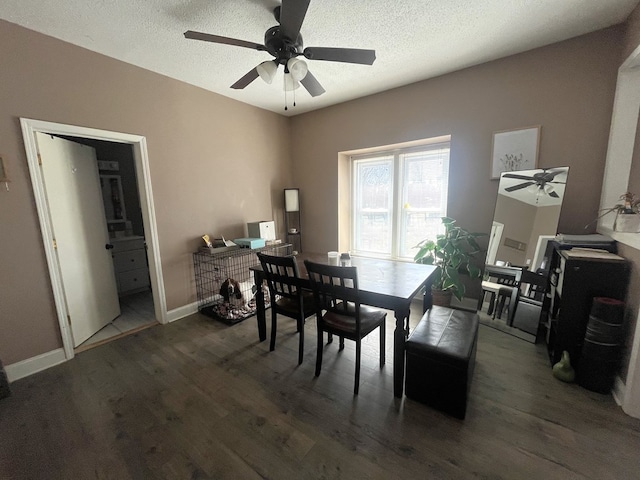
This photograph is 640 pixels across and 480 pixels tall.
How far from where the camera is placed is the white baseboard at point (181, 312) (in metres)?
2.96

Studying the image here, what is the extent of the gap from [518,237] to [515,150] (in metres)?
0.89

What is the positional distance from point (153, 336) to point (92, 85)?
246 centimetres

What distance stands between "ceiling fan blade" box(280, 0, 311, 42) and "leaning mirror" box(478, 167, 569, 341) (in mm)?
2407

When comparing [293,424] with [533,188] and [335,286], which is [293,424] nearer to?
[335,286]

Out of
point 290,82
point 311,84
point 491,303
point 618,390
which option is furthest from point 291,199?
point 618,390

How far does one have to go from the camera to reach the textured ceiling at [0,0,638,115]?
1793mm

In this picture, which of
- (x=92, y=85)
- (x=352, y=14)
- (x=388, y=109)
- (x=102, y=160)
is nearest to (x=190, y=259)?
(x=92, y=85)

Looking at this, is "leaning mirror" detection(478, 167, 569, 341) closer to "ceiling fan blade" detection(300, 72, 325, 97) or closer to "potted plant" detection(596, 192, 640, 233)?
"potted plant" detection(596, 192, 640, 233)

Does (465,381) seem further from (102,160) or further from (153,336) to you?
(102,160)

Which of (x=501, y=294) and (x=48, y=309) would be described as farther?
(x=501, y=294)

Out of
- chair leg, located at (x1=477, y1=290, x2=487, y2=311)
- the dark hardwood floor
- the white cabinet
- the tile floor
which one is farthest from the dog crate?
chair leg, located at (x1=477, y1=290, x2=487, y2=311)

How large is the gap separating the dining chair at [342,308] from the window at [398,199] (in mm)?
1925

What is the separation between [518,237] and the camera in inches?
101

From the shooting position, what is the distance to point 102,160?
3.84 meters
